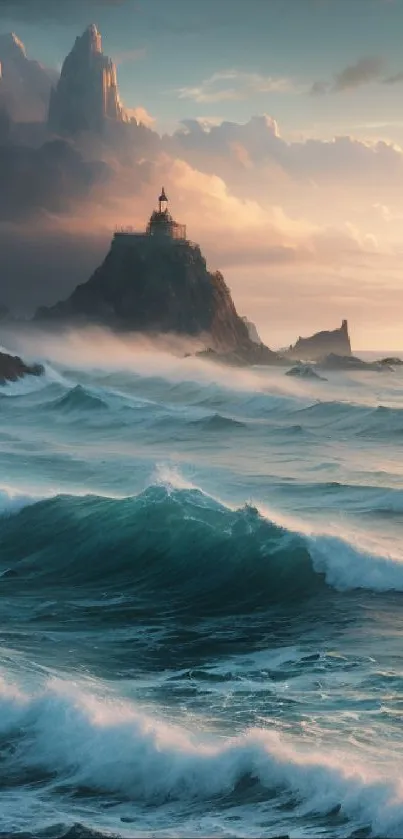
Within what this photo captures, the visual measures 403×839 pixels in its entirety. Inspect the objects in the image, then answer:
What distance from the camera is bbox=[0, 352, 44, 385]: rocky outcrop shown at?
3327 inches

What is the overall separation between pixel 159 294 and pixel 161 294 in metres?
0.34

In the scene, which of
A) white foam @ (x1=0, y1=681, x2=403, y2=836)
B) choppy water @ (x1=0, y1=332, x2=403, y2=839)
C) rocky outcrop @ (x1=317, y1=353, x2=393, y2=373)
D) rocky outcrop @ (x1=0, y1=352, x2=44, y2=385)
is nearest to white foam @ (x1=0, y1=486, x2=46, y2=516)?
choppy water @ (x1=0, y1=332, x2=403, y2=839)

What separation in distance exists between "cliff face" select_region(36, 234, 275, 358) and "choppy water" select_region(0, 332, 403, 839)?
125565 millimetres

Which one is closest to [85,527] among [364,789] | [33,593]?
[33,593]

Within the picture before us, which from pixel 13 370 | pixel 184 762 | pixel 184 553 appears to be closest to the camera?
pixel 184 762

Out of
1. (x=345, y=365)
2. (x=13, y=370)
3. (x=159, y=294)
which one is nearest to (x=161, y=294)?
(x=159, y=294)

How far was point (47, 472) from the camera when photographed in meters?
34.1

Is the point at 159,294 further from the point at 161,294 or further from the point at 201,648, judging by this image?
the point at 201,648

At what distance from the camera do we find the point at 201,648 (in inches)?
590

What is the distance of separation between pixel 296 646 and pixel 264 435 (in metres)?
35.5

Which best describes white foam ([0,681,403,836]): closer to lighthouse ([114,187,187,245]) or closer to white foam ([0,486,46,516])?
white foam ([0,486,46,516])

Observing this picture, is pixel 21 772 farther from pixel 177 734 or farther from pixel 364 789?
pixel 364 789

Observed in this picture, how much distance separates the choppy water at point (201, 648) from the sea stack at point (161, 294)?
125250 millimetres

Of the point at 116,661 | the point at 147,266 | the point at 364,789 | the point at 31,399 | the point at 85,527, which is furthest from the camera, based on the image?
the point at 147,266
